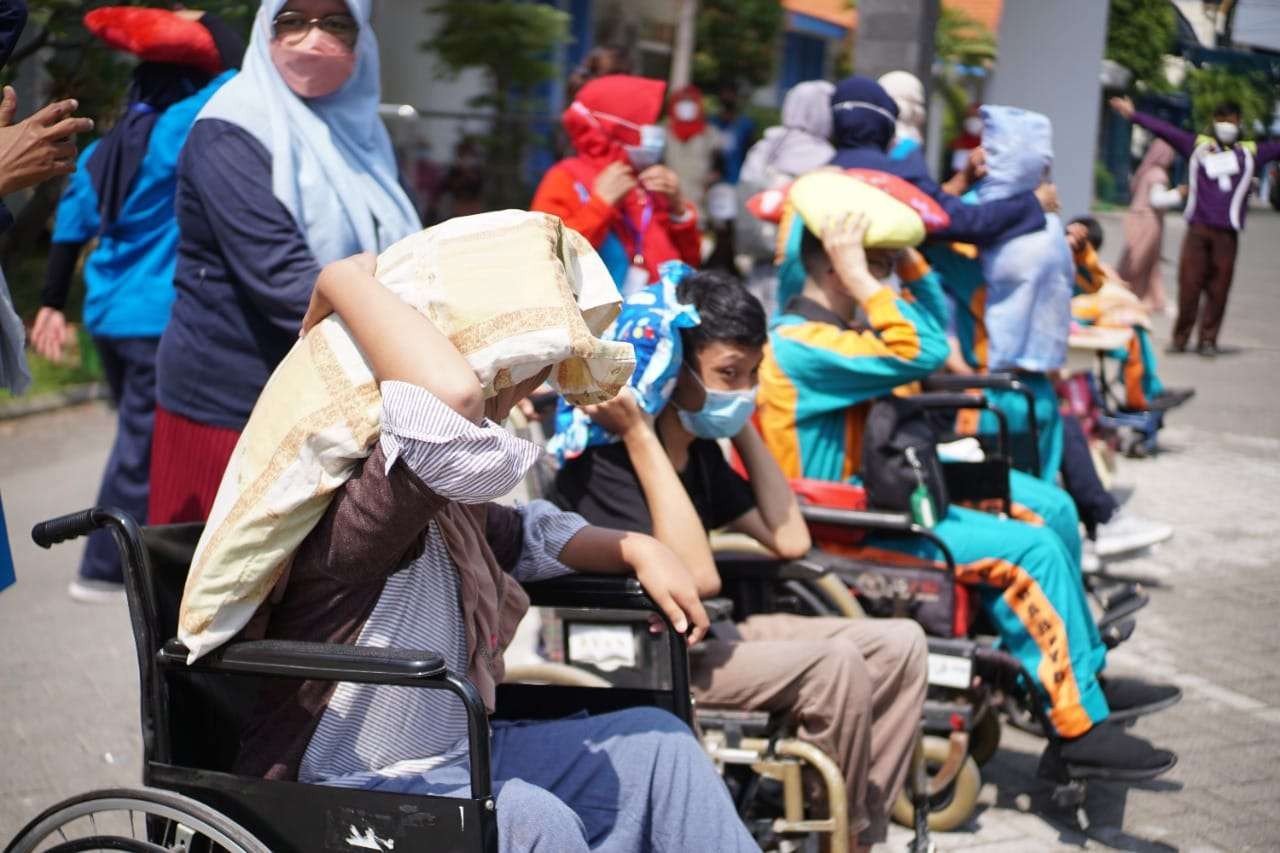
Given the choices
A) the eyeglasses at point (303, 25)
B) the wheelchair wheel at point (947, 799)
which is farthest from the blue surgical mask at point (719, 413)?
the eyeglasses at point (303, 25)

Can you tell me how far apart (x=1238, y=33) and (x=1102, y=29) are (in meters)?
0.93

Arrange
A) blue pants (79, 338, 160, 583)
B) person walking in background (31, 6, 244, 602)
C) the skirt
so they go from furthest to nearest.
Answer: blue pants (79, 338, 160, 583) < person walking in background (31, 6, 244, 602) < the skirt

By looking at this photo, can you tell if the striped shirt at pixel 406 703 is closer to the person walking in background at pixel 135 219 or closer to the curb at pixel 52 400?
the person walking in background at pixel 135 219

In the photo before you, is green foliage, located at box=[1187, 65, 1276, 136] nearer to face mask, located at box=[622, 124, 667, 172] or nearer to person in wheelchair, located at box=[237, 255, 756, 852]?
face mask, located at box=[622, 124, 667, 172]

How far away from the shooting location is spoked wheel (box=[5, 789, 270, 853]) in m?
2.20

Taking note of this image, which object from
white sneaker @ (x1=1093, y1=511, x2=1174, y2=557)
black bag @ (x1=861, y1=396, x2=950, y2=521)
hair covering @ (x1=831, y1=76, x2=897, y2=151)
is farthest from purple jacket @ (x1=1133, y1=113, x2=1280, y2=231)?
black bag @ (x1=861, y1=396, x2=950, y2=521)

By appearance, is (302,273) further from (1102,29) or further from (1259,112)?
(1259,112)

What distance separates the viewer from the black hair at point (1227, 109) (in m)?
10.8

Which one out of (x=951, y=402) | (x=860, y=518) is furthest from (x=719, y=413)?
(x=951, y=402)

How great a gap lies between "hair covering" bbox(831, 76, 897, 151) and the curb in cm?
460

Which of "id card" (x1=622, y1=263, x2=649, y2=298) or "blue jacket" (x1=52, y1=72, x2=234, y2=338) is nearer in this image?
"blue jacket" (x1=52, y1=72, x2=234, y2=338)

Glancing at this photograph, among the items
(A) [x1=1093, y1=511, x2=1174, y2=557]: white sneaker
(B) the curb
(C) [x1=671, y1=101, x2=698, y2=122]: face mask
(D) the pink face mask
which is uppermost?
(D) the pink face mask

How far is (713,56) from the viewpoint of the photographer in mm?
22906

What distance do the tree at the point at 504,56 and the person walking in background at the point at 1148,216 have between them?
5.69 m
